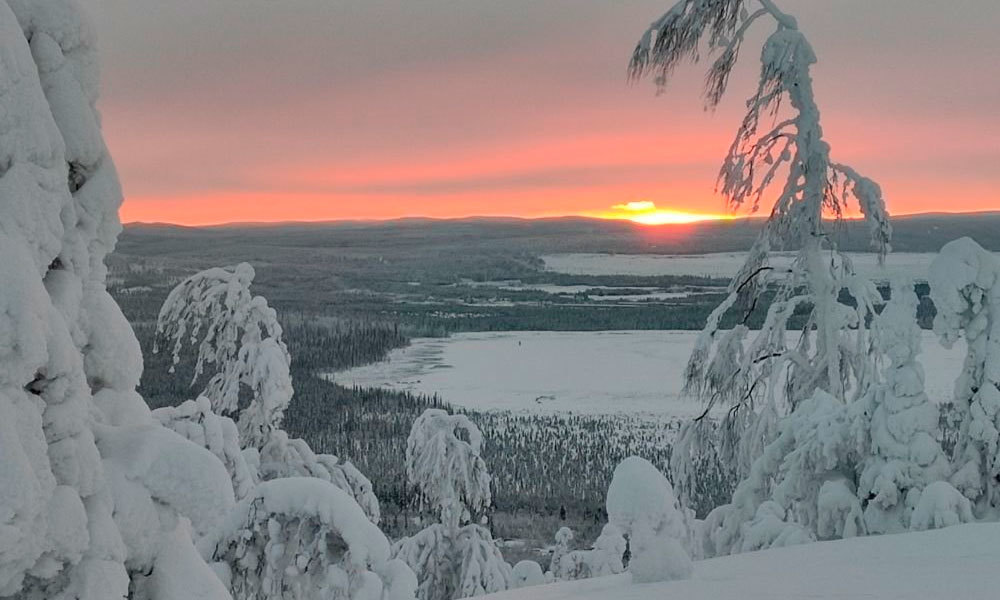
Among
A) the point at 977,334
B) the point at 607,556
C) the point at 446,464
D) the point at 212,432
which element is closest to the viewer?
the point at 977,334

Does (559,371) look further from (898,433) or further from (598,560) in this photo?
(898,433)

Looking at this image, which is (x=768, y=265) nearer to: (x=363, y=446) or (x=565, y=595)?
(x=565, y=595)

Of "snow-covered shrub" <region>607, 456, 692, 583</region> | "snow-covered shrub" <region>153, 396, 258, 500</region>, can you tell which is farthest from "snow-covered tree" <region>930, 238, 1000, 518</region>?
"snow-covered shrub" <region>153, 396, 258, 500</region>

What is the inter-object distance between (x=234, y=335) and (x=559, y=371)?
5853 centimetres

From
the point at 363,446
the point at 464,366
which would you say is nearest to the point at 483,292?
the point at 464,366

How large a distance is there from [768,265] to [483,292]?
15845 cm

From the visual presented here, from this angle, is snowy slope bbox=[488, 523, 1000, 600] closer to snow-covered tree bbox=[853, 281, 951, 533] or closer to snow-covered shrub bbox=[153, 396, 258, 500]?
snow-covered tree bbox=[853, 281, 951, 533]

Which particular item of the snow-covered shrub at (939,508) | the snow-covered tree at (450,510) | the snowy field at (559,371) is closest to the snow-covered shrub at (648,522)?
the snow-covered shrub at (939,508)

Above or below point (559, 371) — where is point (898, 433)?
above

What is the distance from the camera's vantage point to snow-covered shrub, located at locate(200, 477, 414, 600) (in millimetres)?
3998

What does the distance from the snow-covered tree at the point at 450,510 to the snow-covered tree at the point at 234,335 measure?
2.65m

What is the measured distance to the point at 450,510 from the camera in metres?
13.6

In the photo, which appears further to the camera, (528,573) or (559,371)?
(559,371)

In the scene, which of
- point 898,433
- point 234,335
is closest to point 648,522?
point 898,433
